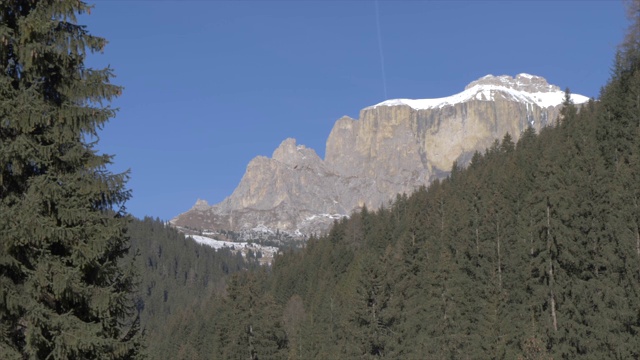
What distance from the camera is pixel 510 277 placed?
47469 millimetres

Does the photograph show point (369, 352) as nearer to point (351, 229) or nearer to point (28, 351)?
point (28, 351)

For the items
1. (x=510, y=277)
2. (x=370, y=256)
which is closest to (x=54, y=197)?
(x=510, y=277)

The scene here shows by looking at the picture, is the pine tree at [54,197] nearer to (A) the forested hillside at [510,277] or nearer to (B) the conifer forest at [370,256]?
(B) the conifer forest at [370,256]

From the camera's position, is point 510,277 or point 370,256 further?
point 370,256

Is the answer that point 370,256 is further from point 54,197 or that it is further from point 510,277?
point 54,197

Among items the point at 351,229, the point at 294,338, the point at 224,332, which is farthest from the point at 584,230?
the point at 351,229

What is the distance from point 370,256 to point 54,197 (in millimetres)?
46879

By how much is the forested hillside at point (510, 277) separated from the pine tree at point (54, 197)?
26067 mm

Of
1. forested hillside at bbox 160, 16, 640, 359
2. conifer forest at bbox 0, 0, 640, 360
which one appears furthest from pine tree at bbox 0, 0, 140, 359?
forested hillside at bbox 160, 16, 640, 359

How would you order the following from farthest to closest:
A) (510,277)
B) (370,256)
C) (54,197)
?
1. (370,256)
2. (510,277)
3. (54,197)

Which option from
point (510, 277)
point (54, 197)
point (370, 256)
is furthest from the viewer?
point (370, 256)

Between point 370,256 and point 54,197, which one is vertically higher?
point 370,256

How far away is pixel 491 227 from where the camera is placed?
5453cm

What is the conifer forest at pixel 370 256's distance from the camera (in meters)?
8.93
